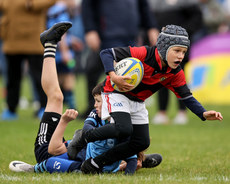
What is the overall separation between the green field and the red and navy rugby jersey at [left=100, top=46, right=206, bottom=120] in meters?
0.68

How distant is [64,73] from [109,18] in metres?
2.09

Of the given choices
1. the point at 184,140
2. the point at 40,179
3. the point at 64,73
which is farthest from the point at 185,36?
the point at 64,73

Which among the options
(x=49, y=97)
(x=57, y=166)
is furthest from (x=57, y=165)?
(x=49, y=97)

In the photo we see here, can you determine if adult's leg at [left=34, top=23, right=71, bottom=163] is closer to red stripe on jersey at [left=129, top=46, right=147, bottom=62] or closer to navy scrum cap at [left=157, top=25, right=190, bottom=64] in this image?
red stripe on jersey at [left=129, top=46, right=147, bottom=62]

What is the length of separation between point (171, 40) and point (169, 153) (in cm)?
204

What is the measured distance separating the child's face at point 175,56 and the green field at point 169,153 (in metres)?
1.00

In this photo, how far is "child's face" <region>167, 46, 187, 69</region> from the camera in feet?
15.4

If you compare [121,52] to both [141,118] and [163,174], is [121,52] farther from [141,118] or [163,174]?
[163,174]

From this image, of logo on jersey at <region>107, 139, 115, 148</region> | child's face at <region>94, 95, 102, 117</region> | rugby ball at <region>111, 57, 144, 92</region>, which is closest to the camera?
rugby ball at <region>111, 57, 144, 92</region>

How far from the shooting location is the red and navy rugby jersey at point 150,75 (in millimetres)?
4828

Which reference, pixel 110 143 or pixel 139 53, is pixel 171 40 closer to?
pixel 139 53

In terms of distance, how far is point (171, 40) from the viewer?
471 cm

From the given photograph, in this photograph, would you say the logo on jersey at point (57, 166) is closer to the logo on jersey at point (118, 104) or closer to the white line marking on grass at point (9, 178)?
the white line marking on grass at point (9, 178)

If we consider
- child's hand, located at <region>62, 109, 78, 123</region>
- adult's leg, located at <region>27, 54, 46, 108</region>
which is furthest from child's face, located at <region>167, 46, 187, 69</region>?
adult's leg, located at <region>27, 54, 46, 108</region>
